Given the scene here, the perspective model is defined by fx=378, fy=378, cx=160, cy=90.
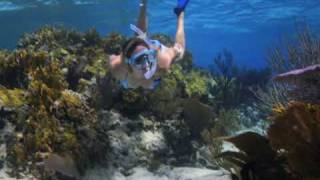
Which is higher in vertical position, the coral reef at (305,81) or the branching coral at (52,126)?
the coral reef at (305,81)

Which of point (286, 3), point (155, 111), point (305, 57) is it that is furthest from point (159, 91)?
point (286, 3)

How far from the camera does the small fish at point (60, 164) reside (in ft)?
18.8

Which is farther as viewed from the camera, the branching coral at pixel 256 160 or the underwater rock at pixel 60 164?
the underwater rock at pixel 60 164

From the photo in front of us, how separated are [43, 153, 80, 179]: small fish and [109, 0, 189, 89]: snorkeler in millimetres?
1496

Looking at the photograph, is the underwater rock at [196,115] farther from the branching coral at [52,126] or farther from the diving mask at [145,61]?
the diving mask at [145,61]

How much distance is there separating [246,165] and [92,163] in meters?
3.70

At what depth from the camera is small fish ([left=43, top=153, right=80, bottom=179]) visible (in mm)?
5719

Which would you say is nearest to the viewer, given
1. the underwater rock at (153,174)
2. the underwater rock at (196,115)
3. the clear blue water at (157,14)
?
the underwater rock at (153,174)

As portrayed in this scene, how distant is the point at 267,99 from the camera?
9.12 metres

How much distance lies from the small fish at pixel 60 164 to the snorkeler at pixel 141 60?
150 cm

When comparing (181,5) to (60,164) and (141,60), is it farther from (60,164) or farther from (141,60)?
(60,164)

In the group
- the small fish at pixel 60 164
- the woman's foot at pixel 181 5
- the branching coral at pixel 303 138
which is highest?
the woman's foot at pixel 181 5

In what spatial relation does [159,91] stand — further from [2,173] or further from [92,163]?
[2,173]

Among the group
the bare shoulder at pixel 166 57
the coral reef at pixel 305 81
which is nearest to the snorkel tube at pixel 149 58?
the bare shoulder at pixel 166 57
